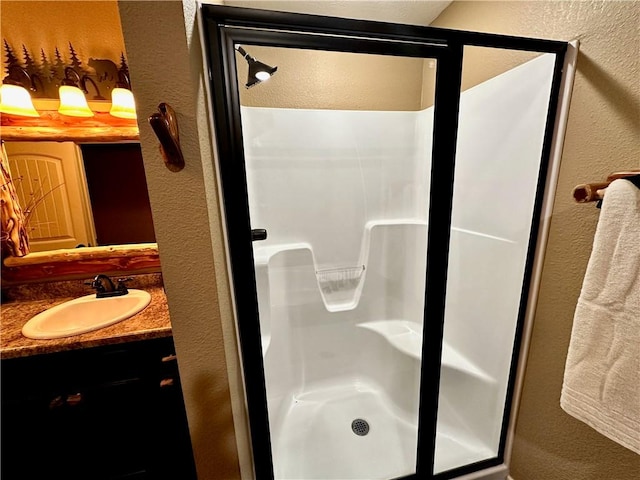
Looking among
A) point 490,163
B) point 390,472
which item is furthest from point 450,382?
point 490,163

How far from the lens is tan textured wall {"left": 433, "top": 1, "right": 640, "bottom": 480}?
76 cm

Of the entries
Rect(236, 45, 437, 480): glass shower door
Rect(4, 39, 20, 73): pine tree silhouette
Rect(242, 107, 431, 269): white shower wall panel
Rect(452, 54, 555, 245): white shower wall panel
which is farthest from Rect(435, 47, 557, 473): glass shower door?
Rect(4, 39, 20, 73): pine tree silhouette

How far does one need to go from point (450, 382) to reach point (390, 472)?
1.66 feet

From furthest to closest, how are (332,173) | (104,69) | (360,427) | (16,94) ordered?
1. (332,173)
2. (360,427)
3. (104,69)
4. (16,94)

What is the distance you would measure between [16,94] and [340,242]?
5.53ft

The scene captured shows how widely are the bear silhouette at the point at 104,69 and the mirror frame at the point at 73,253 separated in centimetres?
18

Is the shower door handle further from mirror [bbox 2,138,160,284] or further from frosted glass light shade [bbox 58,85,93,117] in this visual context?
frosted glass light shade [bbox 58,85,93,117]

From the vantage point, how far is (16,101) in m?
1.16

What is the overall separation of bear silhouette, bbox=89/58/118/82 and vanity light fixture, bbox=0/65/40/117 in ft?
0.83

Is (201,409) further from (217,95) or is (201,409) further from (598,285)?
(598,285)

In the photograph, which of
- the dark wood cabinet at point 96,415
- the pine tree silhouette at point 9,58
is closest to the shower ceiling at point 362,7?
the pine tree silhouette at point 9,58

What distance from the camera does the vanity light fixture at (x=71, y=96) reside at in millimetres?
1205

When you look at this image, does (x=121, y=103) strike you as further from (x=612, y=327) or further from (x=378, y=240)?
(x=612, y=327)

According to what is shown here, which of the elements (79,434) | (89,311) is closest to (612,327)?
(79,434)
